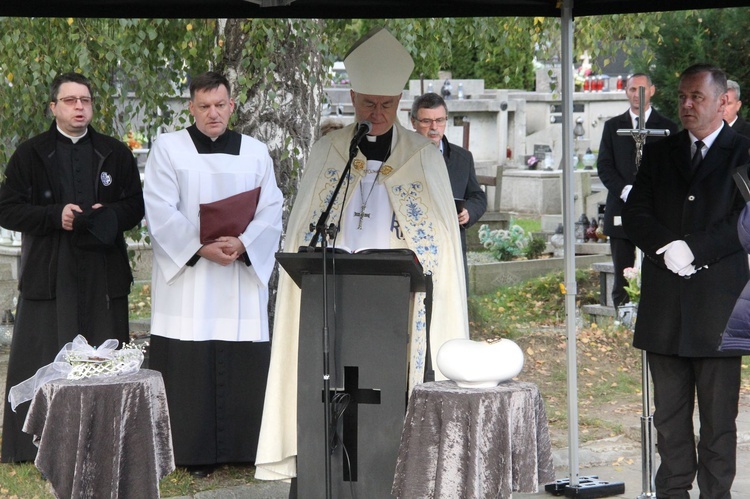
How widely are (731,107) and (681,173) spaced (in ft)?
10.4

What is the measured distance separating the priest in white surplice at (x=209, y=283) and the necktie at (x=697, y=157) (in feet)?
7.10

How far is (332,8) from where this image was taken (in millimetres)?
6160

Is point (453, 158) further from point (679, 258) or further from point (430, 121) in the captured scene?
point (679, 258)

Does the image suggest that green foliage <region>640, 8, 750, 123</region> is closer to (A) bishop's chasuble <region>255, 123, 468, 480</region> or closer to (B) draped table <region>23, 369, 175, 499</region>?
(A) bishop's chasuble <region>255, 123, 468, 480</region>

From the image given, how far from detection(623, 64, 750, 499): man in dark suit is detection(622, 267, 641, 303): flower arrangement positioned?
4.28 metres

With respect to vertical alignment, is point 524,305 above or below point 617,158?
below

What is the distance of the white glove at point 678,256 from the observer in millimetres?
5188

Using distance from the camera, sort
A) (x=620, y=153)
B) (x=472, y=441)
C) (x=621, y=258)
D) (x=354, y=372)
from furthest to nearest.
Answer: (x=621, y=258)
(x=620, y=153)
(x=354, y=372)
(x=472, y=441)

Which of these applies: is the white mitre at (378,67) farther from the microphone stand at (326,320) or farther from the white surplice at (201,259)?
the white surplice at (201,259)

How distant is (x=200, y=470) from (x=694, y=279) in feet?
9.12

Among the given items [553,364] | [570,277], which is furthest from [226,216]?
[553,364]

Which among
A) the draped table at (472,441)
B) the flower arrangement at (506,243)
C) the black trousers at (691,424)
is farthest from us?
the flower arrangement at (506,243)

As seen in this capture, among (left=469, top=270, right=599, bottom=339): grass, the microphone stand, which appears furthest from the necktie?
(left=469, top=270, right=599, bottom=339): grass

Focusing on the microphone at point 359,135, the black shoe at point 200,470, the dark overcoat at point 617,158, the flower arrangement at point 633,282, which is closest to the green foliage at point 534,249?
the flower arrangement at point 633,282
